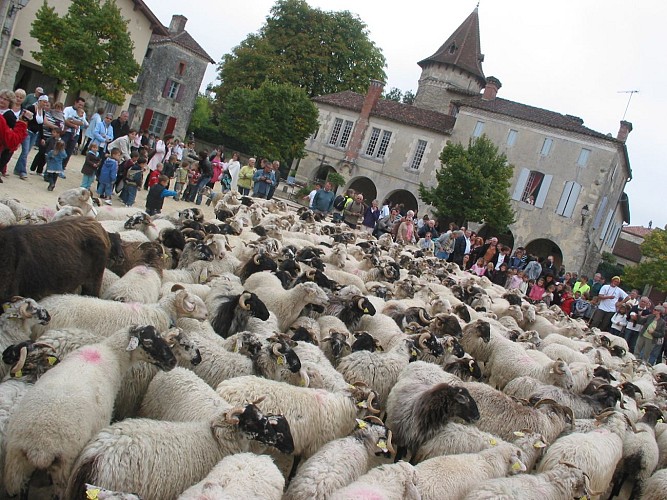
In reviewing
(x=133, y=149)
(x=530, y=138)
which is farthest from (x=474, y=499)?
(x=530, y=138)

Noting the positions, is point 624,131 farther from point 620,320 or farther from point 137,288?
point 137,288

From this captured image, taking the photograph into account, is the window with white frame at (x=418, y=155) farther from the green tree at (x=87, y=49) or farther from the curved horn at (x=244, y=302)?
the curved horn at (x=244, y=302)

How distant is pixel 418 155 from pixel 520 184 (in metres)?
8.09

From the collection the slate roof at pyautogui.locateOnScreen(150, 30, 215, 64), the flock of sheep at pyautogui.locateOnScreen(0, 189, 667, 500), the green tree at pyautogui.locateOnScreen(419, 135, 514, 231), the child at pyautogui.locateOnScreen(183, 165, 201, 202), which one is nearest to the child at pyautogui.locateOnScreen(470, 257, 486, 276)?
the flock of sheep at pyautogui.locateOnScreen(0, 189, 667, 500)

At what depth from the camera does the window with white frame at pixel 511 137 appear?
40.8 m

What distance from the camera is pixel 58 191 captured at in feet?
43.0

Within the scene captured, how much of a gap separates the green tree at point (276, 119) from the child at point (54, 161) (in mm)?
33266

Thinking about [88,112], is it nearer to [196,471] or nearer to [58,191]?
[58,191]

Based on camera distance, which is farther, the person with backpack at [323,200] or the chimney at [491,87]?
the chimney at [491,87]

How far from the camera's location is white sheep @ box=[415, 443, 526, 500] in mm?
4699

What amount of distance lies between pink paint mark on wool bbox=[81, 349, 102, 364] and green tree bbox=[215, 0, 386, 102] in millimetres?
50241

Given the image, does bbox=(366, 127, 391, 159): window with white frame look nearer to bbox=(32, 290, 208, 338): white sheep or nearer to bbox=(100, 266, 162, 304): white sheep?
bbox=(100, 266, 162, 304): white sheep

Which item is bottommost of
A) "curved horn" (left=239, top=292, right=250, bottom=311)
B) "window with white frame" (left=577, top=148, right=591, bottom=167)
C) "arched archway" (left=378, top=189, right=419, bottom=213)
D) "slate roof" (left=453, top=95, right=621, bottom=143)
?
"curved horn" (left=239, top=292, right=250, bottom=311)

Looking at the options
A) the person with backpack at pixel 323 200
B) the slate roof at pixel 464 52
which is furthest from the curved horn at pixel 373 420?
the slate roof at pixel 464 52
